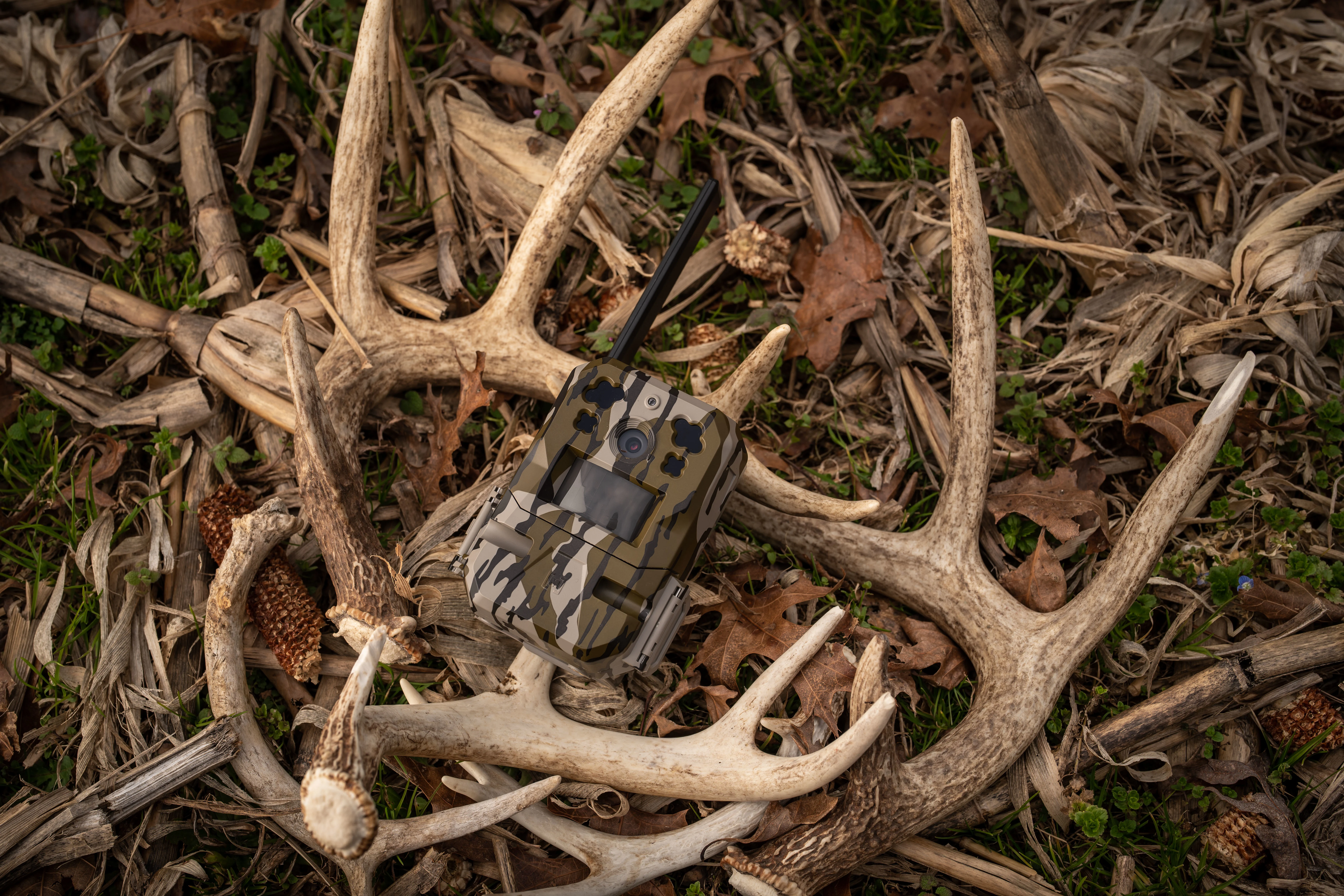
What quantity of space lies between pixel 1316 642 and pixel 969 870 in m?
1.22

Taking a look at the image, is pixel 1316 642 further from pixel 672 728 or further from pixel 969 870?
pixel 672 728

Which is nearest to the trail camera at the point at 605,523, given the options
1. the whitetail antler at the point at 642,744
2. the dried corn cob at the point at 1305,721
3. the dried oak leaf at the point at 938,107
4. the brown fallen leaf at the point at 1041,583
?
the whitetail antler at the point at 642,744

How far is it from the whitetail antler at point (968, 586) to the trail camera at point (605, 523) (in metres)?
0.48

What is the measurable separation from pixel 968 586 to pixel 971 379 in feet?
2.00

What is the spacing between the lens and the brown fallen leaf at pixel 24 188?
296cm

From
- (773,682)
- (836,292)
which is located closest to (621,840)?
(773,682)

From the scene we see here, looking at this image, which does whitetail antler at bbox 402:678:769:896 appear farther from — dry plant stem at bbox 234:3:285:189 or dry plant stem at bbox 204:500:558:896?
dry plant stem at bbox 234:3:285:189

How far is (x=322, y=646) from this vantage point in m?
2.45

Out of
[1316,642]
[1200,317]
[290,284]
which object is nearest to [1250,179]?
[1200,317]

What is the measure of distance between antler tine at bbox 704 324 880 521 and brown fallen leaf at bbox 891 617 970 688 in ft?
1.39

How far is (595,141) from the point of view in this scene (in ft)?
8.05

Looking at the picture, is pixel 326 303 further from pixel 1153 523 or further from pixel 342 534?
pixel 1153 523

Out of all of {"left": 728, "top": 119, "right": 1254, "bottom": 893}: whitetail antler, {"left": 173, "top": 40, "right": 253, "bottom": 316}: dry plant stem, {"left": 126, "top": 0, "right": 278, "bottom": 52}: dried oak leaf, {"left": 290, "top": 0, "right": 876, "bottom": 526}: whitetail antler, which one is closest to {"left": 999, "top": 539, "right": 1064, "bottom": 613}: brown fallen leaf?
{"left": 728, "top": 119, "right": 1254, "bottom": 893}: whitetail antler

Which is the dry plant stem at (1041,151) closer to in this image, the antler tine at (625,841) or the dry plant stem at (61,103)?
the antler tine at (625,841)
